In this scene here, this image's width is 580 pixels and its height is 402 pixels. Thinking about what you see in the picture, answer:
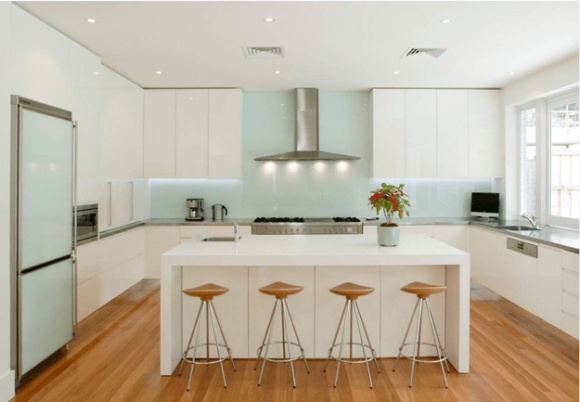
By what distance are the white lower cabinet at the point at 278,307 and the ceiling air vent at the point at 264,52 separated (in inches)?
80.8

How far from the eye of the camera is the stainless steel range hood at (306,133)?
5.26 meters

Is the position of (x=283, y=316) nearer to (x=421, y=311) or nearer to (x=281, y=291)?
(x=281, y=291)

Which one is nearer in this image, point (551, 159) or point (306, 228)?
point (551, 159)

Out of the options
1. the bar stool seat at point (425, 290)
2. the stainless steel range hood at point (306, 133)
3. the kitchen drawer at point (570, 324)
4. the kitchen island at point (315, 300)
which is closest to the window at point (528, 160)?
the kitchen drawer at point (570, 324)

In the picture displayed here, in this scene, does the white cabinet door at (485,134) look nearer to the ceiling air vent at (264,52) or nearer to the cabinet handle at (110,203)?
the ceiling air vent at (264,52)

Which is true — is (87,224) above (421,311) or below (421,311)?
above

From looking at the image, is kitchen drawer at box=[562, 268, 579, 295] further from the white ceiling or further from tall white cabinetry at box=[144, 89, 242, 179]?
tall white cabinetry at box=[144, 89, 242, 179]

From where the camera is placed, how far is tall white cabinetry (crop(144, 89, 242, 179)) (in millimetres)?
5250

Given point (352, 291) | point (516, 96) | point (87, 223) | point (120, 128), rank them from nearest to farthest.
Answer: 1. point (352, 291)
2. point (87, 223)
3. point (120, 128)
4. point (516, 96)

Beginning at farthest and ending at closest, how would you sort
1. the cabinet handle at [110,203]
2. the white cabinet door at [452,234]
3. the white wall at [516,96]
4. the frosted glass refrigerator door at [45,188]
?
the white cabinet door at [452,234], the cabinet handle at [110,203], the white wall at [516,96], the frosted glass refrigerator door at [45,188]

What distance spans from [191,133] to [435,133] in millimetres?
3233

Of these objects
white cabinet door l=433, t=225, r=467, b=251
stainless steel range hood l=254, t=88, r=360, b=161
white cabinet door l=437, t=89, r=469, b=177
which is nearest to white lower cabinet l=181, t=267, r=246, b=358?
stainless steel range hood l=254, t=88, r=360, b=161

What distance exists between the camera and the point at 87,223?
3.62m

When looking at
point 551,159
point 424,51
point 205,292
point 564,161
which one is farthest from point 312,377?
point 551,159
